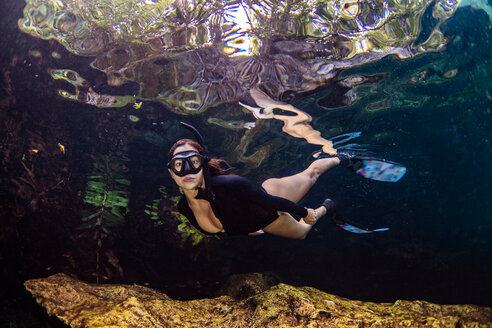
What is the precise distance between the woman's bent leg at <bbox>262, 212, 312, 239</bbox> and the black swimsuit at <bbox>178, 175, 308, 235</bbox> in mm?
427

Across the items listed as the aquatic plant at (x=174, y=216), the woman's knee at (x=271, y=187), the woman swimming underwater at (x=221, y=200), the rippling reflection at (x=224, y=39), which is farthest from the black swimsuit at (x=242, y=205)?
the aquatic plant at (x=174, y=216)

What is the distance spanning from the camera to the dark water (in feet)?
24.0

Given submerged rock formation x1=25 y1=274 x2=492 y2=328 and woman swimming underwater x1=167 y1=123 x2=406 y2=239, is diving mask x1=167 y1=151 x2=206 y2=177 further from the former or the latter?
submerged rock formation x1=25 y1=274 x2=492 y2=328

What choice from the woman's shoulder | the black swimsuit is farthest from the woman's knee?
the woman's shoulder

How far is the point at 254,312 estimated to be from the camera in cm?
378

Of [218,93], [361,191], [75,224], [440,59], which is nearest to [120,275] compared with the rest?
[75,224]

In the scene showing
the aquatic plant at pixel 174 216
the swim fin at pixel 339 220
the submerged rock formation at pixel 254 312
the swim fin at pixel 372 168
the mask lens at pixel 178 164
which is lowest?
the aquatic plant at pixel 174 216

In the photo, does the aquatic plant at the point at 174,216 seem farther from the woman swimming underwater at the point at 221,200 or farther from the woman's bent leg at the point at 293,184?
the woman's bent leg at the point at 293,184

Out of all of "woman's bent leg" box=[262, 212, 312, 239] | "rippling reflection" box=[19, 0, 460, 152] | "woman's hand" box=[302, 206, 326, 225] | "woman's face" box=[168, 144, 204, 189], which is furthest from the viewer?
"woman's bent leg" box=[262, 212, 312, 239]

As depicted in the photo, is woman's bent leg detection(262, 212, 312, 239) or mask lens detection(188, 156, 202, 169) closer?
mask lens detection(188, 156, 202, 169)

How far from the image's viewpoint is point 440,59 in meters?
7.63

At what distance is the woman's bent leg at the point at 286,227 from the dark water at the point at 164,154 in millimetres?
4135

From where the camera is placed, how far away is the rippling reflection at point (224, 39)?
5430 mm

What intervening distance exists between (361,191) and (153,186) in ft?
49.7
